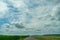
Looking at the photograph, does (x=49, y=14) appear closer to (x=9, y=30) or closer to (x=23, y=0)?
(x=23, y=0)

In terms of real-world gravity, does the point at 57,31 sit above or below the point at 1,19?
below

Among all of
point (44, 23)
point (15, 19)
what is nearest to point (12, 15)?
point (15, 19)

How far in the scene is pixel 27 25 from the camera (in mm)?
2320

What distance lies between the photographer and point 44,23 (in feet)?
7.64

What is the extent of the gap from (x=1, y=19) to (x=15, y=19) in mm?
168

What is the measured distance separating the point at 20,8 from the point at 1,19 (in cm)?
26

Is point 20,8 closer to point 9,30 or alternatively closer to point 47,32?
point 9,30

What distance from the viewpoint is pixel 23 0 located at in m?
2.33

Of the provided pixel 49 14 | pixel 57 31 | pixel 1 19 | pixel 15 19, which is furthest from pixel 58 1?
pixel 1 19

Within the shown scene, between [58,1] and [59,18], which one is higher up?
[58,1]

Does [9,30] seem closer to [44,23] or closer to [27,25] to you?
[27,25]

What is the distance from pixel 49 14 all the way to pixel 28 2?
0.29 metres

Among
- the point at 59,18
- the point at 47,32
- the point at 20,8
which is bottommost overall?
the point at 47,32

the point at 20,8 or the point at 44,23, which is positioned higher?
the point at 20,8
